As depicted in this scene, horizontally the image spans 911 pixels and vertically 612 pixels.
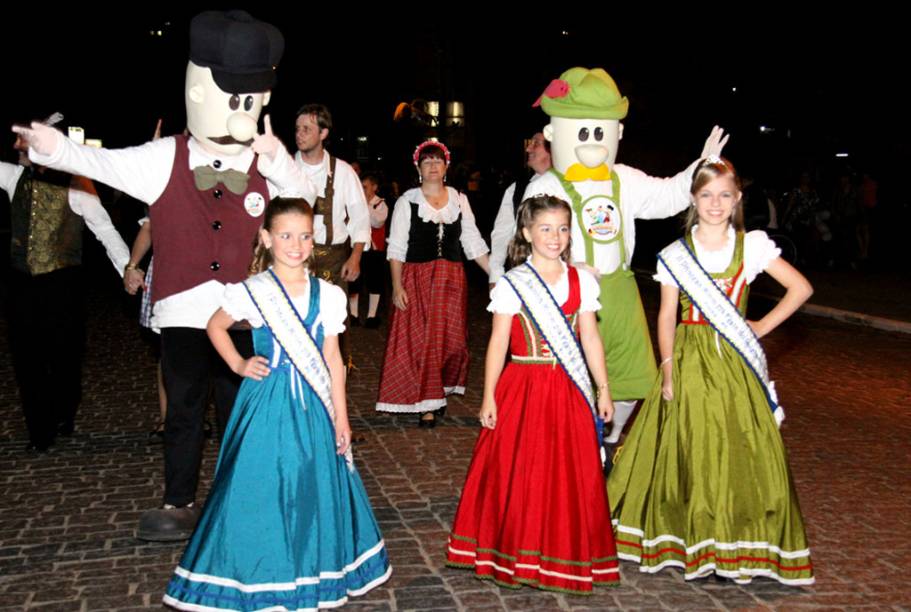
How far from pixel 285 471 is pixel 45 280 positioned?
Answer: 364 cm

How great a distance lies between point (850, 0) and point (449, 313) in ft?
63.3

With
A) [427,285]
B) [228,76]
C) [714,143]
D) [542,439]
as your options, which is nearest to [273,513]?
[542,439]

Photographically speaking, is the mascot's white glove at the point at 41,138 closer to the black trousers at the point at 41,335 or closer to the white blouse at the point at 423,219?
the black trousers at the point at 41,335

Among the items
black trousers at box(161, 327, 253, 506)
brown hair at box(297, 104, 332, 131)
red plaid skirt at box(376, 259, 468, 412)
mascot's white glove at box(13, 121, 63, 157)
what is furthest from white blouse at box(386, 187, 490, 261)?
mascot's white glove at box(13, 121, 63, 157)

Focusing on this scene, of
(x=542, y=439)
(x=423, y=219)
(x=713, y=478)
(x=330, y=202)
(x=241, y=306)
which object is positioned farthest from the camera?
(x=423, y=219)

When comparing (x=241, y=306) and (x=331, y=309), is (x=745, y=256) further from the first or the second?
(x=241, y=306)

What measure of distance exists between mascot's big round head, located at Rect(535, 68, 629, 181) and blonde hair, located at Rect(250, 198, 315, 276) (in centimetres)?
167

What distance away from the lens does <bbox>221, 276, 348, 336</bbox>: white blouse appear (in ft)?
14.8

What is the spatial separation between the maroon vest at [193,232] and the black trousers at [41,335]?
2361mm

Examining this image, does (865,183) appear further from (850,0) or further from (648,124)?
(648,124)

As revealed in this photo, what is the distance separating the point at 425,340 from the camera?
320 inches

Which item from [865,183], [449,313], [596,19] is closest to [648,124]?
[596,19]

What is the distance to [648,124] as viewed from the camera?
28.5 m

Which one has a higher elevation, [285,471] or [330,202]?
[330,202]
